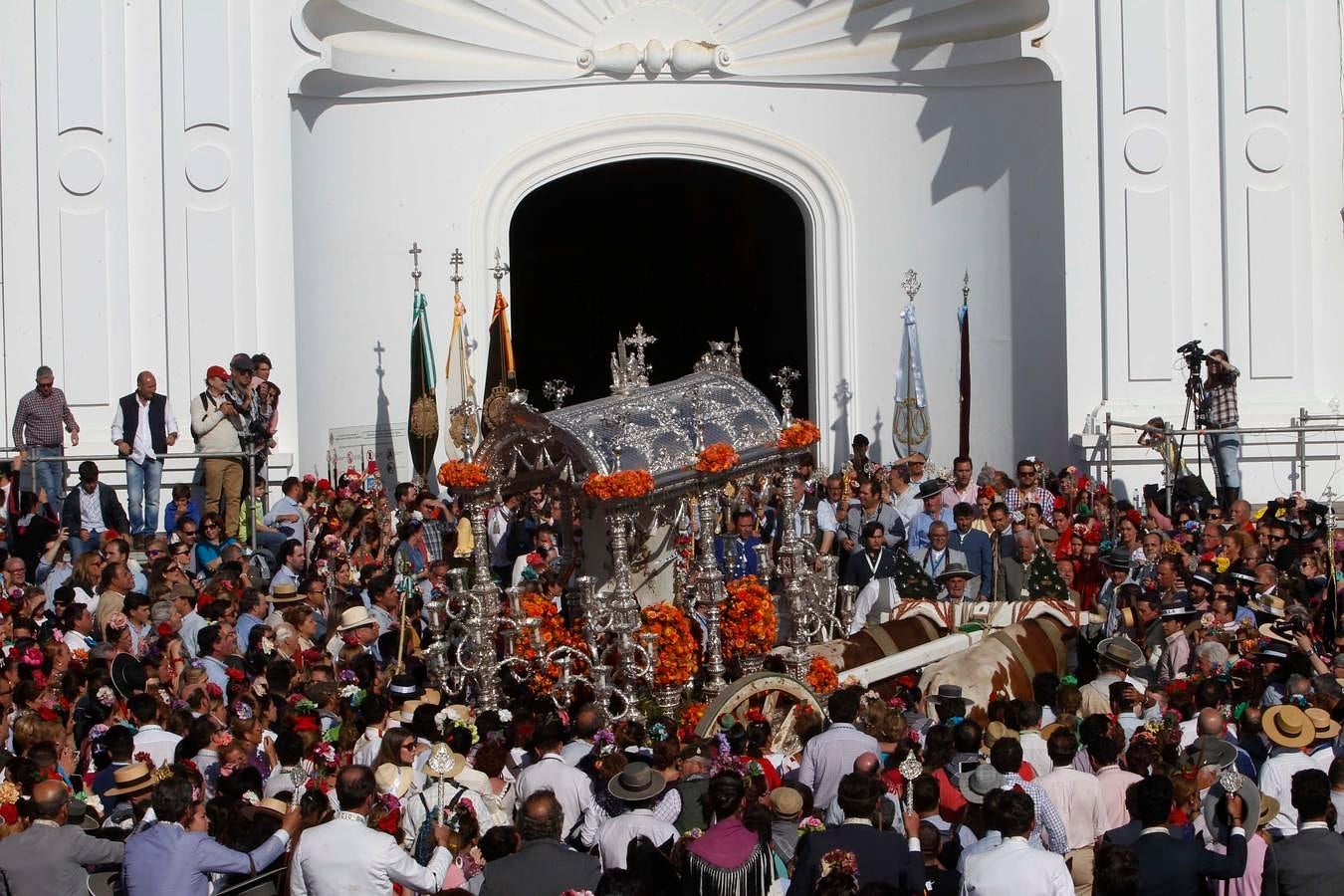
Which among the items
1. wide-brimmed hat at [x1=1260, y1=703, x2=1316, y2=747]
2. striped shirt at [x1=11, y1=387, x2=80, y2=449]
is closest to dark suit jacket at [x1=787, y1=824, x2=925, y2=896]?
wide-brimmed hat at [x1=1260, y1=703, x2=1316, y2=747]

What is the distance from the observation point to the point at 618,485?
540 inches

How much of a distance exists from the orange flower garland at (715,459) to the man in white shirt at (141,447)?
6.15m

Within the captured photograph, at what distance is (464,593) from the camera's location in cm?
1401

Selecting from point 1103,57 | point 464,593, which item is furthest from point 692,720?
point 1103,57

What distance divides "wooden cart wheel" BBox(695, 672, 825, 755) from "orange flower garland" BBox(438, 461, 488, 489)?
2959 mm

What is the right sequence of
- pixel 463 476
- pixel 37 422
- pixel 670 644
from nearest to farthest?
pixel 670 644, pixel 463 476, pixel 37 422

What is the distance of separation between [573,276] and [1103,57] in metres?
9.02

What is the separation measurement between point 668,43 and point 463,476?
855 centimetres

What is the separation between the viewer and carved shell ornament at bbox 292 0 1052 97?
834 inches

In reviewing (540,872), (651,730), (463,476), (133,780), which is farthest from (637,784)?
(463,476)

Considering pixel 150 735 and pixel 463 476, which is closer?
pixel 150 735

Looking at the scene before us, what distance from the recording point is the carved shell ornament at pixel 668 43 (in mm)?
21188

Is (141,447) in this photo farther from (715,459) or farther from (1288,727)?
(1288,727)

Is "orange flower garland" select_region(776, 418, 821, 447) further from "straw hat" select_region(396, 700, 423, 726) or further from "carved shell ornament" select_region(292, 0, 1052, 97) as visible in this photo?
"carved shell ornament" select_region(292, 0, 1052, 97)
